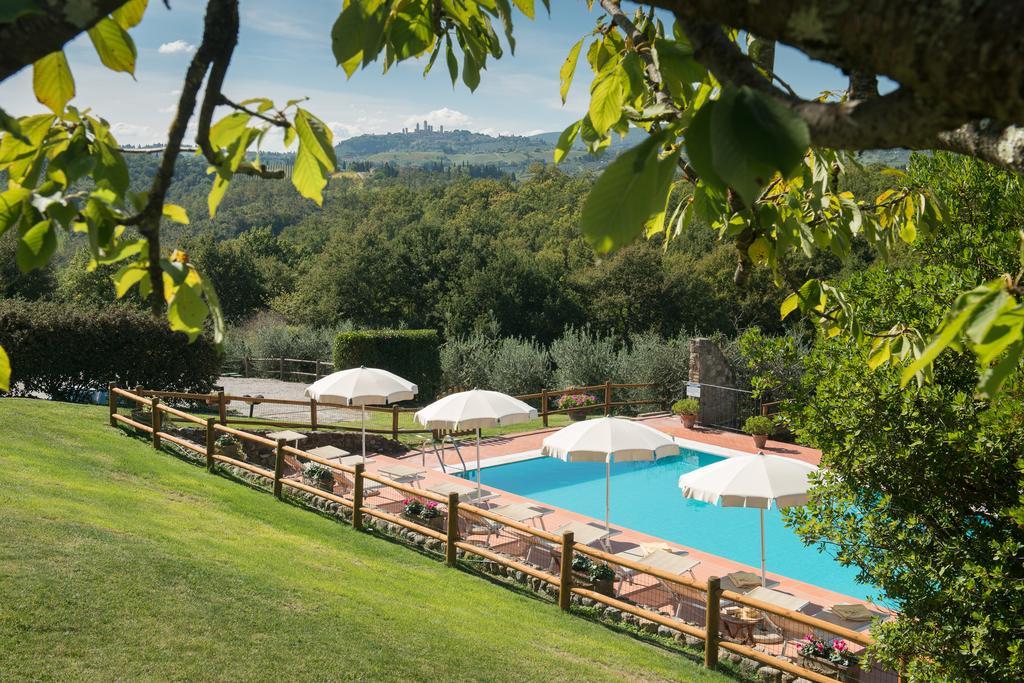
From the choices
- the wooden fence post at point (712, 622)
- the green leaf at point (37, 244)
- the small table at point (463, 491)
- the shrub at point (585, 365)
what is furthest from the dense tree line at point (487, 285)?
the green leaf at point (37, 244)

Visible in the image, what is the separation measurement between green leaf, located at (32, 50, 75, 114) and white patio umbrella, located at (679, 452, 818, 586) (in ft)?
30.8

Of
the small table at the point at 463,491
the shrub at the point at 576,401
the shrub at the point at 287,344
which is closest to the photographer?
the small table at the point at 463,491

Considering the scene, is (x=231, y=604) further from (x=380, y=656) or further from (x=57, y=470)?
Answer: (x=57, y=470)

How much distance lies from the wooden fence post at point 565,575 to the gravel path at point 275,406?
12328mm

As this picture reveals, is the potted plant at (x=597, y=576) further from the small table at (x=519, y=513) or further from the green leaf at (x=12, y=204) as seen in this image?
the green leaf at (x=12, y=204)

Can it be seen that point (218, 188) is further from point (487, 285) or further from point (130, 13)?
point (487, 285)

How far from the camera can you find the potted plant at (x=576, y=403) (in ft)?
70.3

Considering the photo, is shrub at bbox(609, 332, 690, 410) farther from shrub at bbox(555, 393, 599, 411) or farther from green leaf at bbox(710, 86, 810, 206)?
green leaf at bbox(710, 86, 810, 206)

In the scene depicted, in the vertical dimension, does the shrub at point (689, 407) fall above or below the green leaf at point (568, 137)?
below

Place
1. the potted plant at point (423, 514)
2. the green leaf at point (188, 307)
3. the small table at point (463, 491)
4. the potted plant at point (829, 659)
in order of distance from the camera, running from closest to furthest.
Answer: the green leaf at point (188, 307)
the potted plant at point (829, 659)
the potted plant at point (423, 514)
the small table at point (463, 491)

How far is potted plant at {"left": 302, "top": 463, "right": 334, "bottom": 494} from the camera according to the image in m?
12.6

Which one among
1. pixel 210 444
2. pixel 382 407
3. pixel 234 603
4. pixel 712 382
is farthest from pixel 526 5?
pixel 382 407

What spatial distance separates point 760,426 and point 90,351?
15.6m

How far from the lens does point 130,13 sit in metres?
1.44
